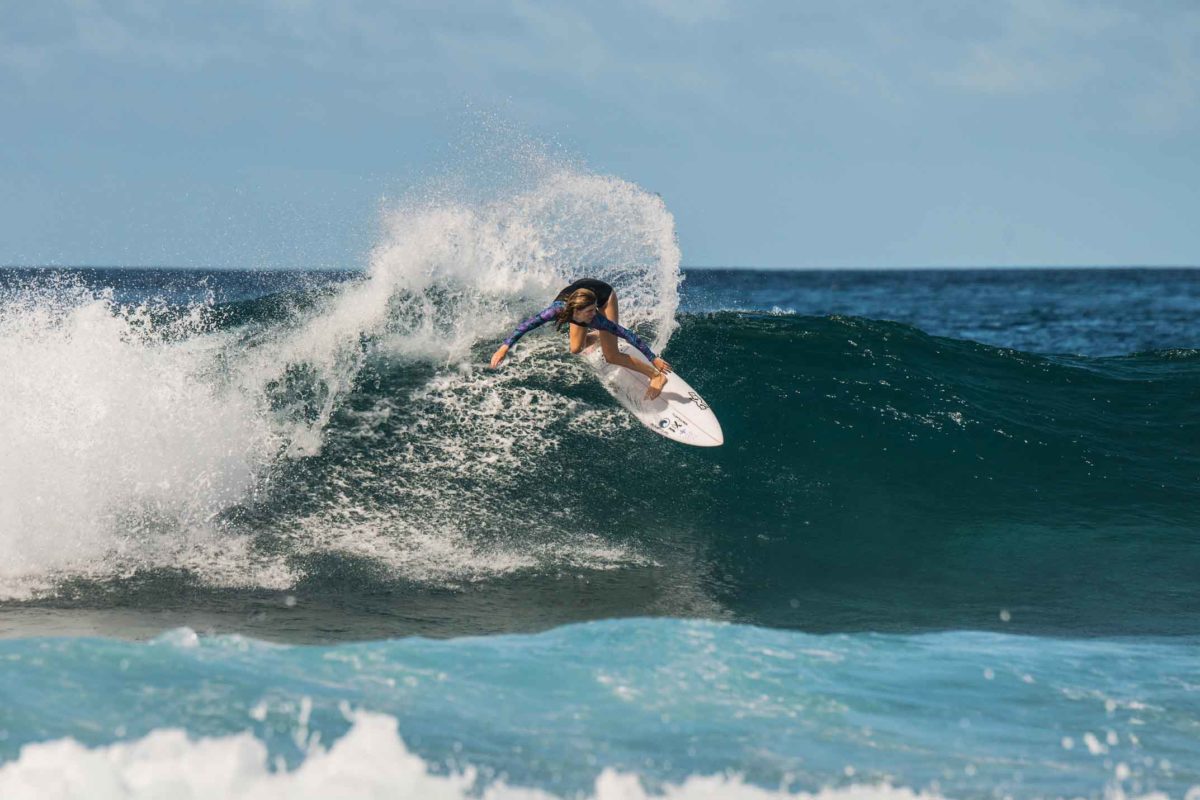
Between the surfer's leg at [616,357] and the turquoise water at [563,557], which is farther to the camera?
the surfer's leg at [616,357]

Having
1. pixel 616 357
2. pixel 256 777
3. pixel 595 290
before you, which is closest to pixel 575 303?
pixel 595 290

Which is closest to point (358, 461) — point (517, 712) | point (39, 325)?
point (39, 325)

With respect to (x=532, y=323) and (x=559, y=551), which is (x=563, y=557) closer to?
(x=559, y=551)

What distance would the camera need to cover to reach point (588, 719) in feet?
16.6

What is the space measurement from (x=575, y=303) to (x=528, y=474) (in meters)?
1.60

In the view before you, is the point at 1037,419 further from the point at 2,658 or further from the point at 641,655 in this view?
the point at 2,658

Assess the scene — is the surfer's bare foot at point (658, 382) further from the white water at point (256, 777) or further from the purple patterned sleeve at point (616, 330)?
the white water at point (256, 777)

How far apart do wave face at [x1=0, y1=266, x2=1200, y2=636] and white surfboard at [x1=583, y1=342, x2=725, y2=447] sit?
203 mm

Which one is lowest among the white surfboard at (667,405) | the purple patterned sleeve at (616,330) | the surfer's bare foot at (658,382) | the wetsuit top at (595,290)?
the white surfboard at (667,405)

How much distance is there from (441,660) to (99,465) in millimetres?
4137

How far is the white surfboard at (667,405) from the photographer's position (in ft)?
33.0

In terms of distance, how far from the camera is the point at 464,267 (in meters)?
11.9

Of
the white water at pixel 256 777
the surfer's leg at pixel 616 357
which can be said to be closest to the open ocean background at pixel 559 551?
the white water at pixel 256 777

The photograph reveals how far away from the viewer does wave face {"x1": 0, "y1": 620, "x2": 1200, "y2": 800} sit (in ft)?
14.5
